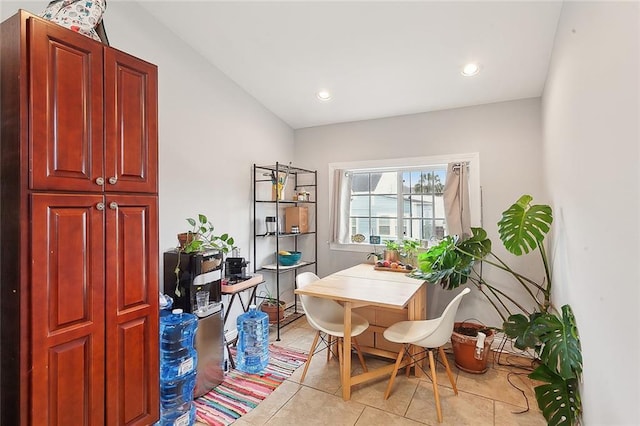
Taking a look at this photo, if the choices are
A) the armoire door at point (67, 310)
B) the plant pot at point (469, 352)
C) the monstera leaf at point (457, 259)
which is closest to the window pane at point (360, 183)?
the monstera leaf at point (457, 259)

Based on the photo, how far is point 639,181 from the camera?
2.93 feet

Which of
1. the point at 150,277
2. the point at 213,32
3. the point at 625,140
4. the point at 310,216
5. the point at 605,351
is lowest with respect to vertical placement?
the point at 605,351

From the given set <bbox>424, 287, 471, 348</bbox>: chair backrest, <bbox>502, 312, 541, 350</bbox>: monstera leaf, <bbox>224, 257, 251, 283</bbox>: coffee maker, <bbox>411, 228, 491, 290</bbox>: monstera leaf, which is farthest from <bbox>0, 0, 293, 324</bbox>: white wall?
<bbox>502, 312, 541, 350</bbox>: monstera leaf

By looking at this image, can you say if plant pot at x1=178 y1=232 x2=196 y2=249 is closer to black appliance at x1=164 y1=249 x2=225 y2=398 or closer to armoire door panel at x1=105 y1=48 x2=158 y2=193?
black appliance at x1=164 y1=249 x2=225 y2=398

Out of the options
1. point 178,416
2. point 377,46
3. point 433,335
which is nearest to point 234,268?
point 178,416

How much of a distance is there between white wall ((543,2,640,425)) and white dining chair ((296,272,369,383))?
1.38 metres

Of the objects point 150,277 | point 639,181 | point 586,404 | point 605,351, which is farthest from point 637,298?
point 150,277

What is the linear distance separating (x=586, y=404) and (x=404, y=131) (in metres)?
2.85

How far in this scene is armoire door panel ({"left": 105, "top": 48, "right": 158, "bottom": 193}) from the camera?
1517 mm

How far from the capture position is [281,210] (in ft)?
13.4

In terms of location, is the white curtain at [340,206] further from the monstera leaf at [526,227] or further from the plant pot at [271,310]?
the monstera leaf at [526,227]

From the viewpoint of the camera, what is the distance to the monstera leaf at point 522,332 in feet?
5.89

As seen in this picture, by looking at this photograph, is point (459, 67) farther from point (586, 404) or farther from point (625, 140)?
point (586, 404)

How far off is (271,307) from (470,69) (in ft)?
10.1
